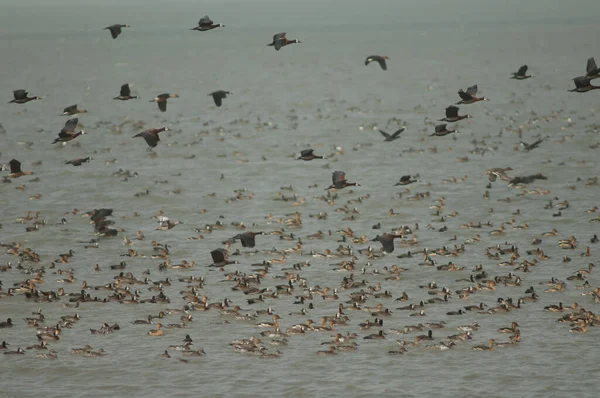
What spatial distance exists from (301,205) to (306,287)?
1121 centimetres

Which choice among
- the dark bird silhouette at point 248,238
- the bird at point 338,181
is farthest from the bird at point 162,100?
the bird at point 338,181

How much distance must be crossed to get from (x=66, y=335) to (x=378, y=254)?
1064 centimetres

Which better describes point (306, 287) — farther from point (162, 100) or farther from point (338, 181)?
point (162, 100)

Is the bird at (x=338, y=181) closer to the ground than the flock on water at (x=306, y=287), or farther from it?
farther from it

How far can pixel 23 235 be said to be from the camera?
36.9 m

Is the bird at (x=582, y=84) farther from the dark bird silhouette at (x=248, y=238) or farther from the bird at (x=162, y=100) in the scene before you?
the bird at (x=162, y=100)

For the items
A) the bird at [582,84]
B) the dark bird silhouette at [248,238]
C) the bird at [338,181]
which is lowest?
the dark bird silhouette at [248,238]

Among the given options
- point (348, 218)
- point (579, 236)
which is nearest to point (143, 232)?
point (348, 218)

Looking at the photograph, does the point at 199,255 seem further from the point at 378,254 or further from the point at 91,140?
the point at 91,140

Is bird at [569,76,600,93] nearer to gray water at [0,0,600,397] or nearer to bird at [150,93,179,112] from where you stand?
gray water at [0,0,600,397]

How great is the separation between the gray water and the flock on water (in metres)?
0.15

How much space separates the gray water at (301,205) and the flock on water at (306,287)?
5.9 inches

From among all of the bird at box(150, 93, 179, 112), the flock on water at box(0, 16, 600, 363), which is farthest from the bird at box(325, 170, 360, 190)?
the bird at box(150, 93, 179, 112)

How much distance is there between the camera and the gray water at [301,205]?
24.9 meters
